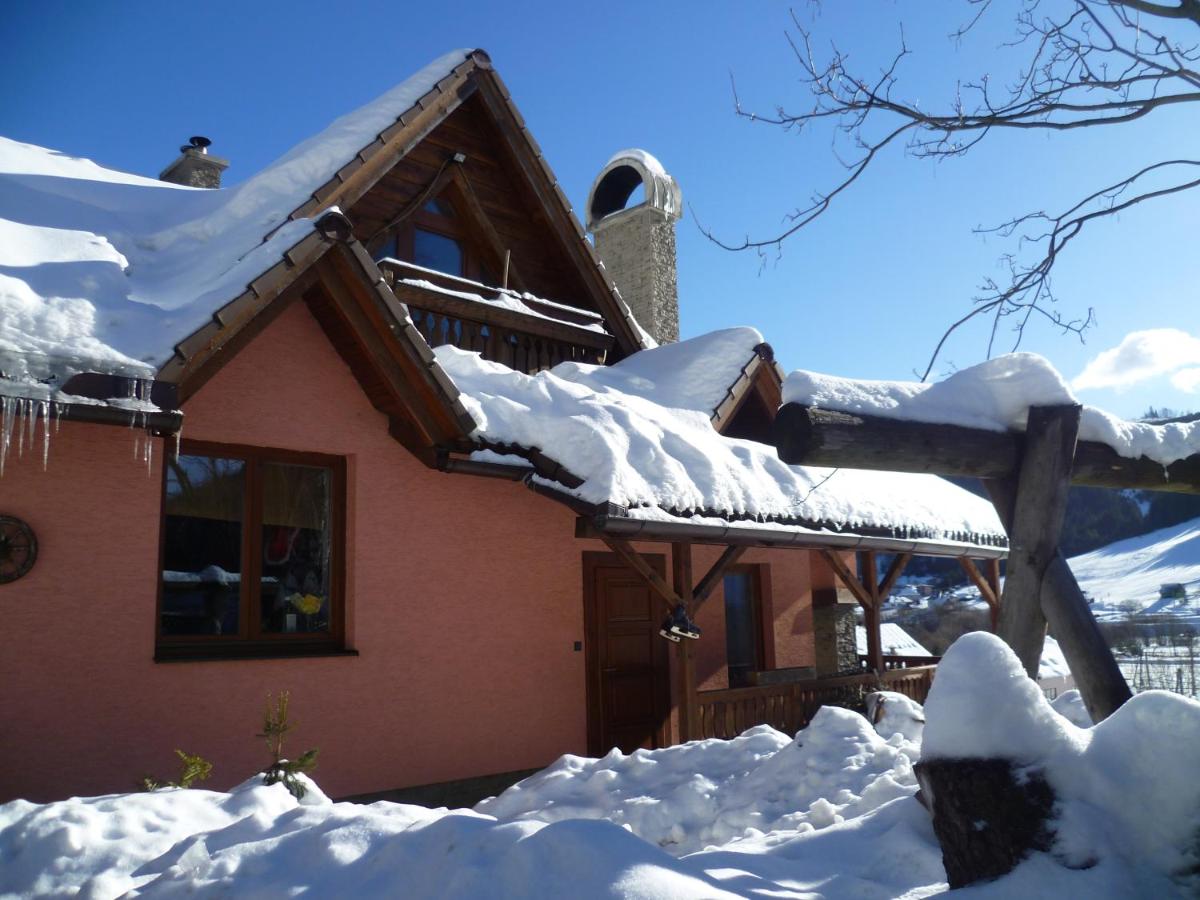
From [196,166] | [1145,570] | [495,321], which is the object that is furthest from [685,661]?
[1145,570]

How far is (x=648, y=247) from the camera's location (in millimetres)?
14109

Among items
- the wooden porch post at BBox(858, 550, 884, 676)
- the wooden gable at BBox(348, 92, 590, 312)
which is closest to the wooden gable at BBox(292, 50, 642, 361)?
the wooden gable at BBox(348, 92, 590, 312)

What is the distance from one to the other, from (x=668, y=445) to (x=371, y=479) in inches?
104

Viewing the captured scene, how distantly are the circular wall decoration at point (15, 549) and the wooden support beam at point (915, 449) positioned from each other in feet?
14.9

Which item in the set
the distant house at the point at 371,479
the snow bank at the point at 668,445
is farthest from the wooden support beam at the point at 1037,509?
the distant house at the point at 371,479

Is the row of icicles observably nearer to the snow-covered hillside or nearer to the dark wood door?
the dark wood door

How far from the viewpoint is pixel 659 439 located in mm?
8242

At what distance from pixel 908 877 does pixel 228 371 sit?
5330mm

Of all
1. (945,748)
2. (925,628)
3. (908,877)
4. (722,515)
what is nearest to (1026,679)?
(945,748)

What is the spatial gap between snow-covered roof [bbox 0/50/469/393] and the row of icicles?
0.49ft

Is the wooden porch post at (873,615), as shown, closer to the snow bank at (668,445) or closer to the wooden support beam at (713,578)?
the snow bank at (668,445)

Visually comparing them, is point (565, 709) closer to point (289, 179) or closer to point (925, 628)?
point (289, 179)

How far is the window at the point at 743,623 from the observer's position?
11.3 m

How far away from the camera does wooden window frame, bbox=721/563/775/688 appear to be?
1125 centimetres
